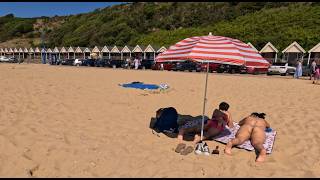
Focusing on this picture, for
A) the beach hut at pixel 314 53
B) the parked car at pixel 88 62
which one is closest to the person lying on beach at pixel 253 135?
the beach hut at pixel 314 53

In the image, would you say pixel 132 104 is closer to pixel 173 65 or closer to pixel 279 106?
pixel 279 106

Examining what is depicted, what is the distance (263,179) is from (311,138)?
2.49 m

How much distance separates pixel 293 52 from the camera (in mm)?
39750

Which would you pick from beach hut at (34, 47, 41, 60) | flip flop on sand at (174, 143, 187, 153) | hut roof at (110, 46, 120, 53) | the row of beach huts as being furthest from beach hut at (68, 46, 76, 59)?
flip flop on sand at (174, 143, 187, 153)

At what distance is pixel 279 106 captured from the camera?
984cm

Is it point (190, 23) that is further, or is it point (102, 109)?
point (190, 23)

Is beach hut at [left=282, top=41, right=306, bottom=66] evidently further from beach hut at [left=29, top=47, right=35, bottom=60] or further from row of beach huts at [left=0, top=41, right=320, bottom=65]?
beach hut at [left=29, top=47, right=35, bottom=60]

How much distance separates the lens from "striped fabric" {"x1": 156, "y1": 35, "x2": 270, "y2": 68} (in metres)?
4.60

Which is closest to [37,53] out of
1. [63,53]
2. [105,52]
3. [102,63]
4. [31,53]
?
[31,53]

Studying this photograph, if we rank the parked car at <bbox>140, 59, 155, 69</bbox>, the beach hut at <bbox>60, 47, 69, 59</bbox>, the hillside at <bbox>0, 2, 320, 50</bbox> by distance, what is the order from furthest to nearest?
the beach hut at <bbox>60, 47, 69, 59</bbox>, the hillside at <bbox>0, 2, 320, 50</bbox>, the parked car at <bbox>140, 59, 155, 69</bbox>

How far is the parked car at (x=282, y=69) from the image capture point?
2989 centimetres

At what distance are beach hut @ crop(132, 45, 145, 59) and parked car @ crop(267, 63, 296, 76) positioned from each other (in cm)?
2751

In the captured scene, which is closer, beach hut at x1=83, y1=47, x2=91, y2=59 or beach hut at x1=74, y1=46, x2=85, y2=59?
beach hut at x1=83, y1=47, x2=91, y2=59

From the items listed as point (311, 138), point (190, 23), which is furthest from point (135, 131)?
point (190, 23)
